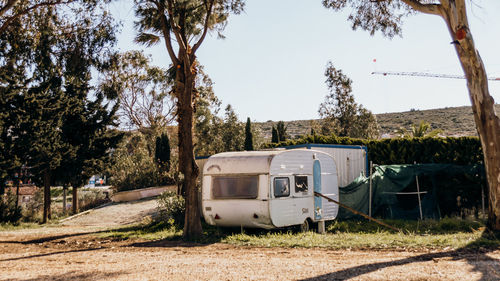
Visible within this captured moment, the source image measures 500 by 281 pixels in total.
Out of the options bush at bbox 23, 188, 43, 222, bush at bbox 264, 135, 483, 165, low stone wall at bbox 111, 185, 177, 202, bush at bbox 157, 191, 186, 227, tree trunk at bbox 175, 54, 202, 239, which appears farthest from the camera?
low stone wall at bbox 111, 185, 177, 202

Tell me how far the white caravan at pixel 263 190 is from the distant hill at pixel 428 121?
131ft

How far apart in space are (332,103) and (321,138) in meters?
21.7

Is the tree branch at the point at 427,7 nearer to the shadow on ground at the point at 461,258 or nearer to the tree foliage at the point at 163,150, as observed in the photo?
the shadow on ground at the point at 461,258

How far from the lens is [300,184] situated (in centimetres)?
1295

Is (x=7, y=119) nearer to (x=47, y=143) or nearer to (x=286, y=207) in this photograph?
(x=47, y=143)

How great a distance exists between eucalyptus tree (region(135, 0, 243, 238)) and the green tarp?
5468mm

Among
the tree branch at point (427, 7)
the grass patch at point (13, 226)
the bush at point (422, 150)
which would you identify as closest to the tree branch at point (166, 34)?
the tree branch at point (427, 7)

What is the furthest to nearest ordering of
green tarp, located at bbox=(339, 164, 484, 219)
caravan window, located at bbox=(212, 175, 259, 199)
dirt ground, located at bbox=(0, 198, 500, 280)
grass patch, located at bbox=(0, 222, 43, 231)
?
grass patch, located at bbox=(0, 222, 43, 231)
green tarp, located at bbox=(339, 164, 484, 219)
caravan window, located at bbox=(212, 175, 259, 199)
dirt ground, located at bbox=(0, 198, 500, 280)

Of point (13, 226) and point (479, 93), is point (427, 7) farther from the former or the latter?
point (13, 226)

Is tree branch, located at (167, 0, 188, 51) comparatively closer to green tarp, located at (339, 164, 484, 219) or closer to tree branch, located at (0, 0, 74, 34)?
tree branch, located at (0, 0, 74, 34)

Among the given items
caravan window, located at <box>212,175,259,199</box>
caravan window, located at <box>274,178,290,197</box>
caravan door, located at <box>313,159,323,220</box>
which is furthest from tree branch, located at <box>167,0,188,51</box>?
caravan door, located at <box>313,159,323,220</box>

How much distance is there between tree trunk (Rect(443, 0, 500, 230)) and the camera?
1098 centimetres

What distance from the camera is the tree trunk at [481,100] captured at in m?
11.0

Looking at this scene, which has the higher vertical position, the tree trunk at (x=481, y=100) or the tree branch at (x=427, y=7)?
the tree branch at (x=427, y=7)
